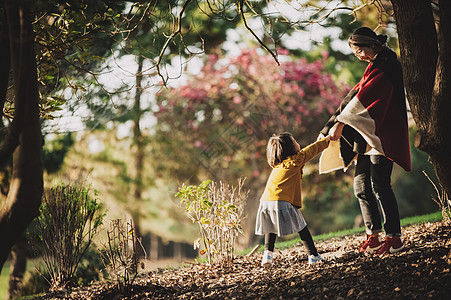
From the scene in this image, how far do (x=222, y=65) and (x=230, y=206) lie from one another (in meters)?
6.81

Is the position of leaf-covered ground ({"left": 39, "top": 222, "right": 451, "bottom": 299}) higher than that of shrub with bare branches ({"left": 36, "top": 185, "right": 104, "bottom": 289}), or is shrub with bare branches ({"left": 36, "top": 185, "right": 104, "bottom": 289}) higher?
shrub with bare branches ({"left": 36, "top": 185, "right": 104, "bottom": 289})

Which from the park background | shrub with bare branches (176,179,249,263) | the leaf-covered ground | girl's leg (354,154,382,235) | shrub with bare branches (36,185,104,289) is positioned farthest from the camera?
the park background

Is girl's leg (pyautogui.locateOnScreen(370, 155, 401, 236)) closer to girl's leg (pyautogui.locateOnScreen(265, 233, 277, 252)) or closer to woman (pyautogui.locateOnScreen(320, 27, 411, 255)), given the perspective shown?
woman (pyautogui.locateOnScreen(320, 27, 411, 255))

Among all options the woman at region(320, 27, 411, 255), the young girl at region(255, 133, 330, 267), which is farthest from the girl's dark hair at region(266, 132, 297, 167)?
the woman at region(320, 27, 411, 255)

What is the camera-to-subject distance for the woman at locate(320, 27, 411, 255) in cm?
338

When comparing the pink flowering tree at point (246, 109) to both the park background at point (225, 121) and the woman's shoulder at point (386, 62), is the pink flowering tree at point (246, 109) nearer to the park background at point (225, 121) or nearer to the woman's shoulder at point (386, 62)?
the park background at point (225, 121)

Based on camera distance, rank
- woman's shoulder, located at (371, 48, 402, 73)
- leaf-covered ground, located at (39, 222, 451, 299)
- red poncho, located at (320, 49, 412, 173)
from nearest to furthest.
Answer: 1. leaf-covered ground, located at (39, 222, 451, 299)
2. red poncho, located at (320, 49, 412, 173)
3. woman's shoulder, located at (371, 48, 402, 73)

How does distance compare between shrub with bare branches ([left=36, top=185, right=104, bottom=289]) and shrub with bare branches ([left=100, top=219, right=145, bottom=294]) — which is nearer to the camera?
shrub with bare branches ([left=100, top=219, right=145, bottom=294])

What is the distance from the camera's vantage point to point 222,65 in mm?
10656

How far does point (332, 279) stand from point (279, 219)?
0.81 metres

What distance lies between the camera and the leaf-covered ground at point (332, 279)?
107 inches

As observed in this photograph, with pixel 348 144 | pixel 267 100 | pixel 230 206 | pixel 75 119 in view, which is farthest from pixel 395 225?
pixel 267 100

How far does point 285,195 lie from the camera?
380 cm

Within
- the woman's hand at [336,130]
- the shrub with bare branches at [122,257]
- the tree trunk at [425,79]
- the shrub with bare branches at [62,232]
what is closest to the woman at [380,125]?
the woman's hand at [336,130]
